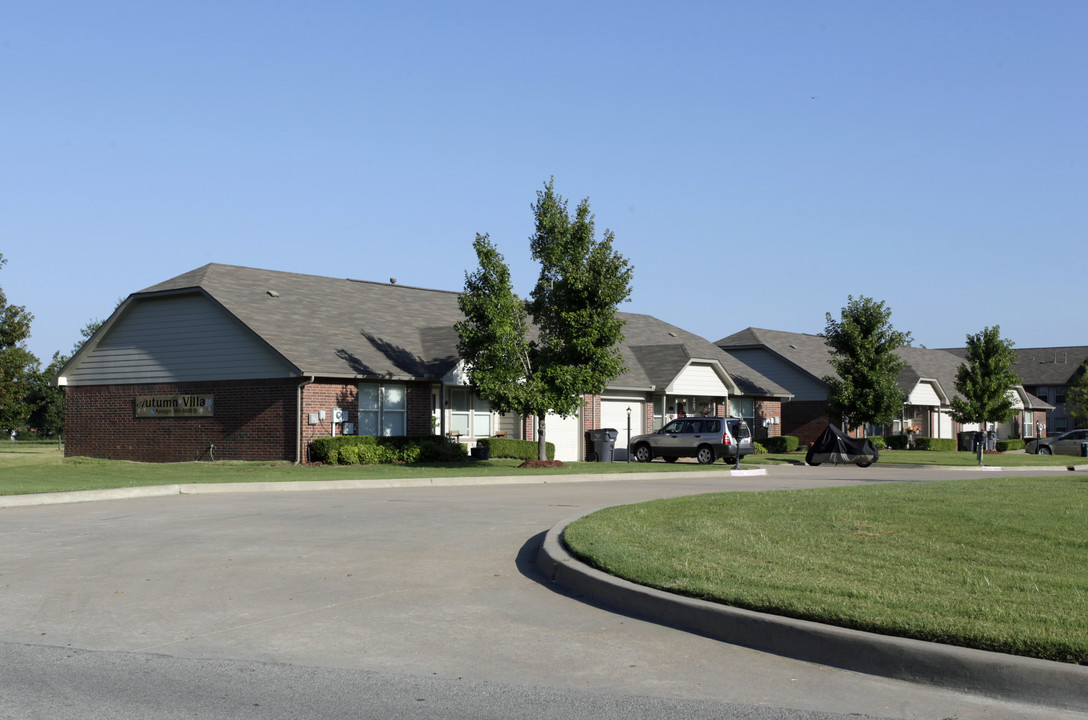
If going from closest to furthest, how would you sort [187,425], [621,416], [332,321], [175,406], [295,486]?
1. [295,486]
2. [187,425]
3. [175,406]
4. [332,321]
5. [621,416]

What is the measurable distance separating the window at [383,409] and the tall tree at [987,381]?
34.8 meters

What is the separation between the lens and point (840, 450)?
37.8m

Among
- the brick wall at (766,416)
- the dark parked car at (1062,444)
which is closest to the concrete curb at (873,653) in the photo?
the brick wall at (766,416)

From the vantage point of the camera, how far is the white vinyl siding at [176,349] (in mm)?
31812

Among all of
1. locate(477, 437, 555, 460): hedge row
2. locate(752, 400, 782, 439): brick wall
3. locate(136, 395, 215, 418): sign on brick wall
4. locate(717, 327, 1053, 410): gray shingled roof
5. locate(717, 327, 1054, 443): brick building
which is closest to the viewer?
locate(136, 395, 215, 418): sign on brick wall

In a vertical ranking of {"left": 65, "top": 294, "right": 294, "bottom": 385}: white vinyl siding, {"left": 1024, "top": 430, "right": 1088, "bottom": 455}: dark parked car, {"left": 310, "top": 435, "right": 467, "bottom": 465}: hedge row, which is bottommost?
{"left": 1024, "top": 430, "right": 1088, "bottom": 455}: dark parked car

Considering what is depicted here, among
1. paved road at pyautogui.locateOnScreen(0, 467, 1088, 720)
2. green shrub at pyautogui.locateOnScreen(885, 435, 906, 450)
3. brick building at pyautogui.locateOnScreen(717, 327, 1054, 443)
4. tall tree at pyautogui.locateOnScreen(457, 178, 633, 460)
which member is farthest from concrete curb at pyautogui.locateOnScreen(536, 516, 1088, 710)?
green shrub at pyautogui.locateOnScreen(885, 435, 906, 450)

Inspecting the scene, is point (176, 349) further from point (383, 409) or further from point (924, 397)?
point (924, 397)

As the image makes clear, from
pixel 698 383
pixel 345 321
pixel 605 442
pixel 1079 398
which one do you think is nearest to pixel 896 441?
pixel 698 383

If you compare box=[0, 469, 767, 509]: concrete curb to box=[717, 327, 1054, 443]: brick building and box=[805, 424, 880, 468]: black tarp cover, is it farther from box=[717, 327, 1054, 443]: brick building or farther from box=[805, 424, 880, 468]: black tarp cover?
box=[717, 327, 1054, 443]: brick building

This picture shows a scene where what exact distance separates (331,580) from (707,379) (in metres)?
37.3

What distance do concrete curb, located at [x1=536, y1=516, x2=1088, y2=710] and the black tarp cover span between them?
3031 centimetres

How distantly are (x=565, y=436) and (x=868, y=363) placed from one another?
16.0 metres

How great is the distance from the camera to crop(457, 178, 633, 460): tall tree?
1203 inches
